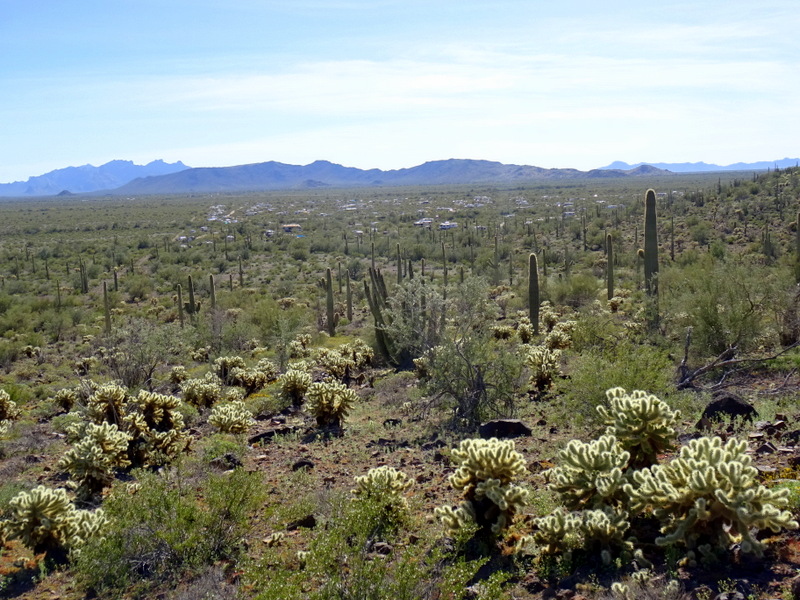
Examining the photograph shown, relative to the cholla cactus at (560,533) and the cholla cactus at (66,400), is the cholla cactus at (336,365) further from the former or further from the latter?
the cholla cactus at (560,533)

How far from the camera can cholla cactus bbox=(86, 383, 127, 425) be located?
33.7 ft

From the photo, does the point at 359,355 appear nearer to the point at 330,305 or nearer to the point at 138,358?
the point at 138,358

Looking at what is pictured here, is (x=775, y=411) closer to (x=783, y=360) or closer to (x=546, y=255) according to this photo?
(x=783, y=360)

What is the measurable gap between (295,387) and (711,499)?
9394 mm

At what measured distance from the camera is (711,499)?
→ 4750 millimetres

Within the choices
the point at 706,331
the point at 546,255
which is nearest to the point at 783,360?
the point at 706,331

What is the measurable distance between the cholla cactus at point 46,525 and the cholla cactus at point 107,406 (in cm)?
350

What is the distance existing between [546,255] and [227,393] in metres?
28.2

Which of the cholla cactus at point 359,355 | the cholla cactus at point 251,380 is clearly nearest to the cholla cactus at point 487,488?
the cholla cactus at point 251,380

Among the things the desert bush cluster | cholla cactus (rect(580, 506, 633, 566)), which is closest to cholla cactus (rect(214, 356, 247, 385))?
the desert bush cluster

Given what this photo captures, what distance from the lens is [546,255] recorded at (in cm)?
3938

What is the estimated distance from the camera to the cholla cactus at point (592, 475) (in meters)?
5.34

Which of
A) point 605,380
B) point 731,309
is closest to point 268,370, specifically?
point 605,380

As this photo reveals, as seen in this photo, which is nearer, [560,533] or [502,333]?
[560,533]
